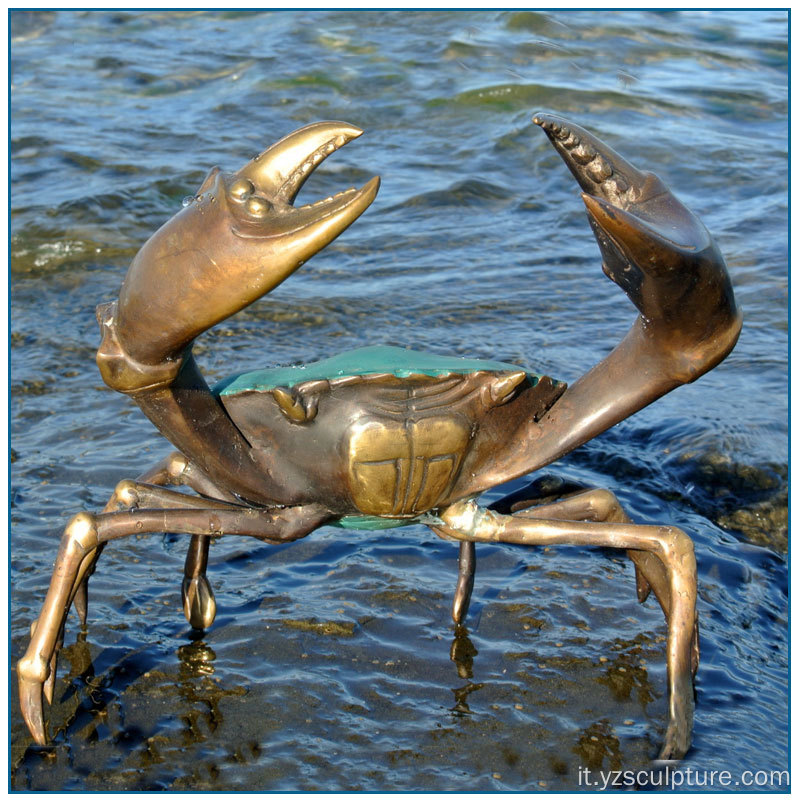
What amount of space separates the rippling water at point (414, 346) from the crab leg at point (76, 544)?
0.99 feet

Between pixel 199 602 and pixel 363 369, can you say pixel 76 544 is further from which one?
pixel 363 369

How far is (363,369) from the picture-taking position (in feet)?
12.5

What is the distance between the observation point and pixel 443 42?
14992 millimetres

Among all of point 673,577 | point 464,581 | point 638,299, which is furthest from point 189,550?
point 638,299

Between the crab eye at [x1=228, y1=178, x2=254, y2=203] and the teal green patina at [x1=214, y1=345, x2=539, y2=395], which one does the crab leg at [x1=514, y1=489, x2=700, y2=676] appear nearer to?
→ the teal green patina at [x1=214, y1=345, x2=539, y2=395]

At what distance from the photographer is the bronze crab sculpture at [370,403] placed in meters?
3.38

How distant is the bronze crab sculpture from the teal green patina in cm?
1

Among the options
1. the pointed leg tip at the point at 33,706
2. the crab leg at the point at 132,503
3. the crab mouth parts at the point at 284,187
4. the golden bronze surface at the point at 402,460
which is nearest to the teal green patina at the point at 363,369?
the golden bronze surface at the point at 402,460

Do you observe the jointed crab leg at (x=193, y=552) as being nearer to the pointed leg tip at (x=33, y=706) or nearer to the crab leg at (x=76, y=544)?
the crab leg at (x=76, y=544)

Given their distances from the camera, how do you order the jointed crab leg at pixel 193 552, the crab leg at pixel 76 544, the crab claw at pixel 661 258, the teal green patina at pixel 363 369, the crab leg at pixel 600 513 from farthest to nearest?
the jointed crab leg at pixel 193 552 < the crab leg at pixel 600 513 < the crab leg at pixel 76 544 < the teal green patina at pixel 363 369 < the crab claw at pixel 661 258

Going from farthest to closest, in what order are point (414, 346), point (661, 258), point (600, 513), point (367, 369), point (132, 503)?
point (414, 346)
point (600, 513)
point (132, 503)
point (367, 369)
point (661, 258)

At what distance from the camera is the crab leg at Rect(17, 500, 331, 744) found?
409 cm

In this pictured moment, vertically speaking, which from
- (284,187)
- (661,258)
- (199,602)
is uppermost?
(284,187)

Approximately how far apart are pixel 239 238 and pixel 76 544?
1414 mm
